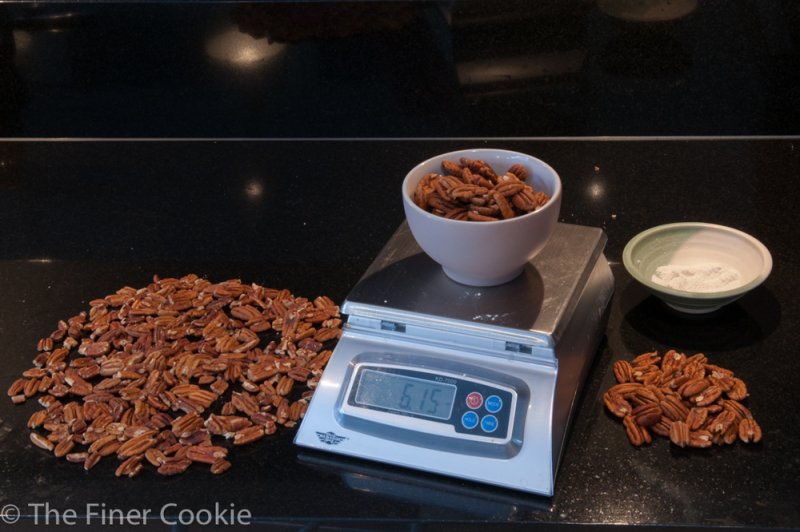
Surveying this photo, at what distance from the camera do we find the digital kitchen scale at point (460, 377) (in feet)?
3.15

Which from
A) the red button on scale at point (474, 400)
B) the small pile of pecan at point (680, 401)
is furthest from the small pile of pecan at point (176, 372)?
the small pile of pecan at point (680, 401)

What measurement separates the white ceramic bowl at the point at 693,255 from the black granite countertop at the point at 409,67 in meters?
0.45

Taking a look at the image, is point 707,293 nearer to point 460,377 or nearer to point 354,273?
point 460,377

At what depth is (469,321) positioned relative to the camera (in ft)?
3.29

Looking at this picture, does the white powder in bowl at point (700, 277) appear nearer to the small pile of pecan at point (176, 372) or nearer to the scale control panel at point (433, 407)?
the scale control panel at point (433, 407)

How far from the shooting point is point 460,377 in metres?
1.00

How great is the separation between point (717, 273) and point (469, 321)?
1.31ft

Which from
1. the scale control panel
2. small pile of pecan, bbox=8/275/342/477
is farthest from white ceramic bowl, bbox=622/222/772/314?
small pile of pecan, bbox=8/275/342/477

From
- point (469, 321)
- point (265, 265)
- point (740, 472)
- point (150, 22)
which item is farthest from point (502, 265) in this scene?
point (150, 22)

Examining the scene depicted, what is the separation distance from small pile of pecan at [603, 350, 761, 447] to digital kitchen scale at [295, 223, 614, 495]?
0.19 ft

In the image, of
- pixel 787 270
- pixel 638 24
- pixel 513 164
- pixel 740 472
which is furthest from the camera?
pixel 638 24

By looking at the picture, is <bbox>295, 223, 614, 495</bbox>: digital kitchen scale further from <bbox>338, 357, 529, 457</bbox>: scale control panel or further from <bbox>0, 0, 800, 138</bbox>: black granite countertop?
<bbox>0, 0, 800, 138</bbox>: black granite countertop

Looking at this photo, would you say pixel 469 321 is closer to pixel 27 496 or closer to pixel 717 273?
pixel 717 273

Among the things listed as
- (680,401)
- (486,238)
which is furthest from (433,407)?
(680,401)
